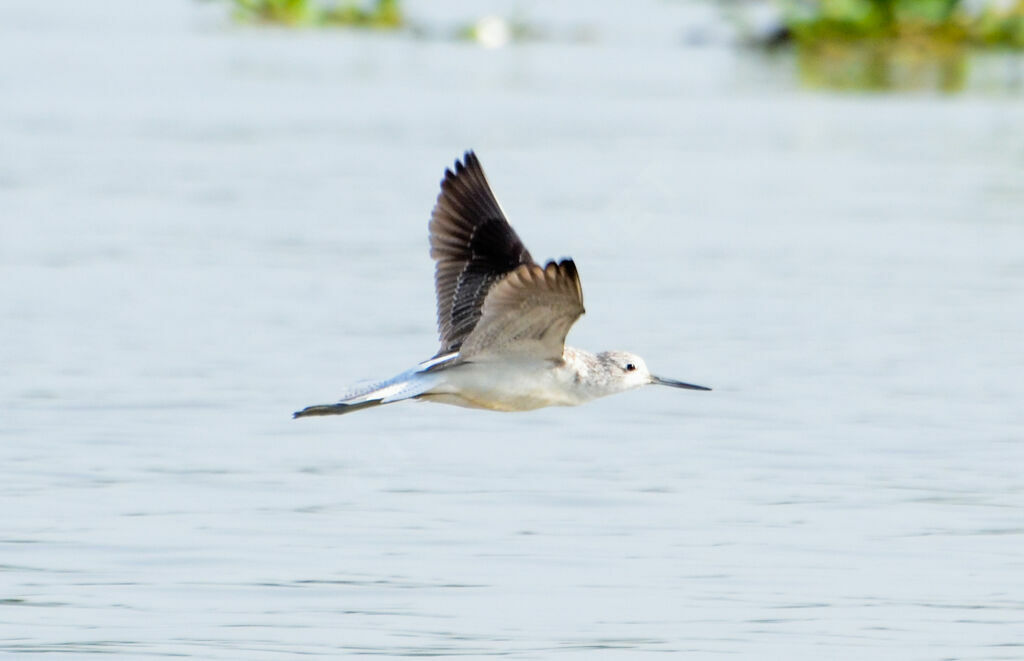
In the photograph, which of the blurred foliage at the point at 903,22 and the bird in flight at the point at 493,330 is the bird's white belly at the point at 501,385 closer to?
the bird in flight at the point at 493,330

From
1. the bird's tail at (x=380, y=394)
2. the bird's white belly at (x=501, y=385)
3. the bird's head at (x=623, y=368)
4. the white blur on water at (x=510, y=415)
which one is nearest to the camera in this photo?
the white blur on water at (x=510, y=415)

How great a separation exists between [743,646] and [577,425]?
11.0 feet

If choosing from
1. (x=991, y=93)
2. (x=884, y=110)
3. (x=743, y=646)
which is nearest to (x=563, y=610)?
(x=743, y=646)

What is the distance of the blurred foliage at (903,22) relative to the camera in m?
36.4

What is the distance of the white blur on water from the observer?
7.04 metres

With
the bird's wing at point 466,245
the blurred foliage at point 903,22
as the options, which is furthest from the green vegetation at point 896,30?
the bird's wing at point 466,245

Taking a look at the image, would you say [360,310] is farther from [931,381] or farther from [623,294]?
[931,381]

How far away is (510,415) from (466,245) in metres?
1.97

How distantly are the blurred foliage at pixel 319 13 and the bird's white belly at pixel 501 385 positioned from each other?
1162 inches

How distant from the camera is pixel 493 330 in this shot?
25.1 ft

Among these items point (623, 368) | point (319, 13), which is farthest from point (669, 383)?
point (319, 13)

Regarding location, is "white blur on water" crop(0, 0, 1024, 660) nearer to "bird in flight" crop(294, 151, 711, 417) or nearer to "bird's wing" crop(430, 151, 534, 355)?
"bird in flight" crop(294, 151, 711, 417)

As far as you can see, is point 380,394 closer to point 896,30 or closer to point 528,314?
point 528,314

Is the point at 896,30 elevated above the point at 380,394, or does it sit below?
above
